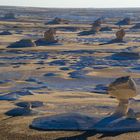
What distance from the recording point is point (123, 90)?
15727 millimetres

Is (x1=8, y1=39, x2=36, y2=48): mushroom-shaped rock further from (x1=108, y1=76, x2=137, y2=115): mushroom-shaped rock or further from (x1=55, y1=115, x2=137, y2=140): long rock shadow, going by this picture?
(x1=55, y1=115, x2=137, y2=140): long rock shadow

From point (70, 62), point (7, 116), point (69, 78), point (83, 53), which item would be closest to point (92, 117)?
point (7, 116)

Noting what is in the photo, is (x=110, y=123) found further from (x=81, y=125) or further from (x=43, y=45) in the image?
(x=43, y=45)

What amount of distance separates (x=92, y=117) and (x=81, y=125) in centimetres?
70

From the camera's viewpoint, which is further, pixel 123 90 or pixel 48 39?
pixel 48 39

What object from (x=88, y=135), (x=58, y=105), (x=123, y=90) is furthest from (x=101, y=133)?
(x=58, y=105)

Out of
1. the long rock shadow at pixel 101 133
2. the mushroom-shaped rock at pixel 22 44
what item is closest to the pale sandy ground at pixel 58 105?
the long rock shadow at pixel 101 133

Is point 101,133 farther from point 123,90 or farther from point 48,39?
point 48,39

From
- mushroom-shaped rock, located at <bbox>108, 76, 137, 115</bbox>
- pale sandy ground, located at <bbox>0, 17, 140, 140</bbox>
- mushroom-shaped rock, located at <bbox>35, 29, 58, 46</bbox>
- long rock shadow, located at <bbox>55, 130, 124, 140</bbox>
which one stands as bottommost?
mushroom-shaped rock, located at <bbox>35, 29, 58, 46</bbox>

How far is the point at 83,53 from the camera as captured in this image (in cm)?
3897

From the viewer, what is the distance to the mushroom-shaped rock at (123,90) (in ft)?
51.4

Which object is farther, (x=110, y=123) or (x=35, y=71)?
(x=35, y=71)

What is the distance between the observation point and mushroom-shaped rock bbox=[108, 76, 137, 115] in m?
15.7

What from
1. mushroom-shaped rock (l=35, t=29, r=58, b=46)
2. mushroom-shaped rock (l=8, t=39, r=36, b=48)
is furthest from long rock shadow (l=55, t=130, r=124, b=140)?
mushroom-shaped rock (l=35, t=29, r=58, b=46)
